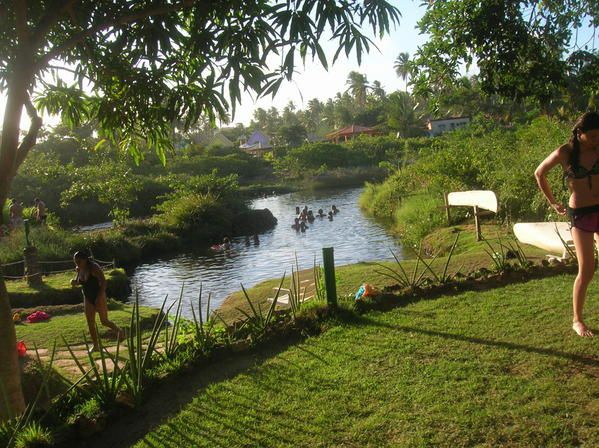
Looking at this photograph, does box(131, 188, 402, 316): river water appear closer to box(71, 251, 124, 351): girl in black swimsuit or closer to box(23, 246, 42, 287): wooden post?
box(23, 246, 42, 287): wooden post

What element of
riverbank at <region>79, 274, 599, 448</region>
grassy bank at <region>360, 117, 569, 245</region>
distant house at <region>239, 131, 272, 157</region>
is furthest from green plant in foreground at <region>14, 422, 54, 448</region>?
distant house at <region>239, 131, 272, 157</region>

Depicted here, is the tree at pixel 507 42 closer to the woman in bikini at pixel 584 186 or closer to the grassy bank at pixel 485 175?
the woman in bikini at pixel 584 186

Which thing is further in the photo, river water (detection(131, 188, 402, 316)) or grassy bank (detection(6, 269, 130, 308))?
river water (detection(131, 188, 402, 316))

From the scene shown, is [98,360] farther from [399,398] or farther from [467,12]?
[467,12]

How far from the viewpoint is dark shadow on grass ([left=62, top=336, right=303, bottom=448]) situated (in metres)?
3.63

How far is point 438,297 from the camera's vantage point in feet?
19.7

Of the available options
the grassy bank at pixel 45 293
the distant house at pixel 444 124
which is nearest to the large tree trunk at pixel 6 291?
the grassy bank at pixel 45 293

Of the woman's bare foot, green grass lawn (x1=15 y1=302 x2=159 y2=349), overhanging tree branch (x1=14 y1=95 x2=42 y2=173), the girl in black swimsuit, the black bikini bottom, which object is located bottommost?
green grass lawn (x1=15 y1=302 x2=159 y2=349)

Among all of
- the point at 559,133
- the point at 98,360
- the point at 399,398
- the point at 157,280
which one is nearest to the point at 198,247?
the point at 157,280

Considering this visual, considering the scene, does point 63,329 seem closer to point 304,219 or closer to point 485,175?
point 485,175

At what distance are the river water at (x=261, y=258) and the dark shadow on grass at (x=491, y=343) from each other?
7016 mm

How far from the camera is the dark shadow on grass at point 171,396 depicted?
3633mm

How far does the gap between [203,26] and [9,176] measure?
4.75 ft

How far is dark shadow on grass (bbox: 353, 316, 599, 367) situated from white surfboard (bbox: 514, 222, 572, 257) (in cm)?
303
